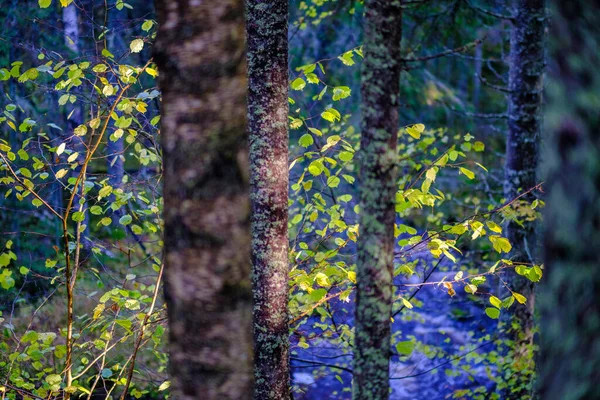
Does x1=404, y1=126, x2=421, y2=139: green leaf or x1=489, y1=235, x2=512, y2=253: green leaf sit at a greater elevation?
x1=404, y1=126, x2=421, y2=139: green leaf

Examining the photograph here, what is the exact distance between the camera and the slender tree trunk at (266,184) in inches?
154

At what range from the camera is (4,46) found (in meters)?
10.1

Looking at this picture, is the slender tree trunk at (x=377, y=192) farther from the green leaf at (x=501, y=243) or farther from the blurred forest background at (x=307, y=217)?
the green leaf at (x=501, y=243)

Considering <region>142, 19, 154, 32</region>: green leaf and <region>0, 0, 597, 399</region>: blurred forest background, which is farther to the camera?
<region>142, 19, 154, 32</region>: green leaf

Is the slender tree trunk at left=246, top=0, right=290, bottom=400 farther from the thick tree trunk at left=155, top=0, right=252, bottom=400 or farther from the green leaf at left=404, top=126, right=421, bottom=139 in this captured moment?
the thick tree trunk at left=155, top=0, right=252, bottom=400

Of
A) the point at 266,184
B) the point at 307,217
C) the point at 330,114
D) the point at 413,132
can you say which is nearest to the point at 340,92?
the point at 330,114

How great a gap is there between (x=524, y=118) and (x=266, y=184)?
506cm

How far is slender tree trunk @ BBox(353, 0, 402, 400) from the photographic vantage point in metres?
2.78

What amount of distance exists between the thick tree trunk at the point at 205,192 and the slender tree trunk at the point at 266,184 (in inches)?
63.5

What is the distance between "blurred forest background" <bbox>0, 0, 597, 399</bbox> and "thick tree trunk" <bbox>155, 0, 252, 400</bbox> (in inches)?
37.0

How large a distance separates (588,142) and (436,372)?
868 cm

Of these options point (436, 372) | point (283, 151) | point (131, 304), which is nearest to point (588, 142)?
point (283, 151)

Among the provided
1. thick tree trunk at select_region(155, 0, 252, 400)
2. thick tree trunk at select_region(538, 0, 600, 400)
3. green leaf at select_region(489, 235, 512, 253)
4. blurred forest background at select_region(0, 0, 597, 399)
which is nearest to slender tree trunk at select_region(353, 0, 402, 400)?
blurred forest background at select_region(0, 0, 597, 399)

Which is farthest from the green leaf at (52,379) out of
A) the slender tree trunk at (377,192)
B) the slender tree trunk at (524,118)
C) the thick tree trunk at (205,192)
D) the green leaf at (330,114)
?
the slender tree trunk at (524,118)
